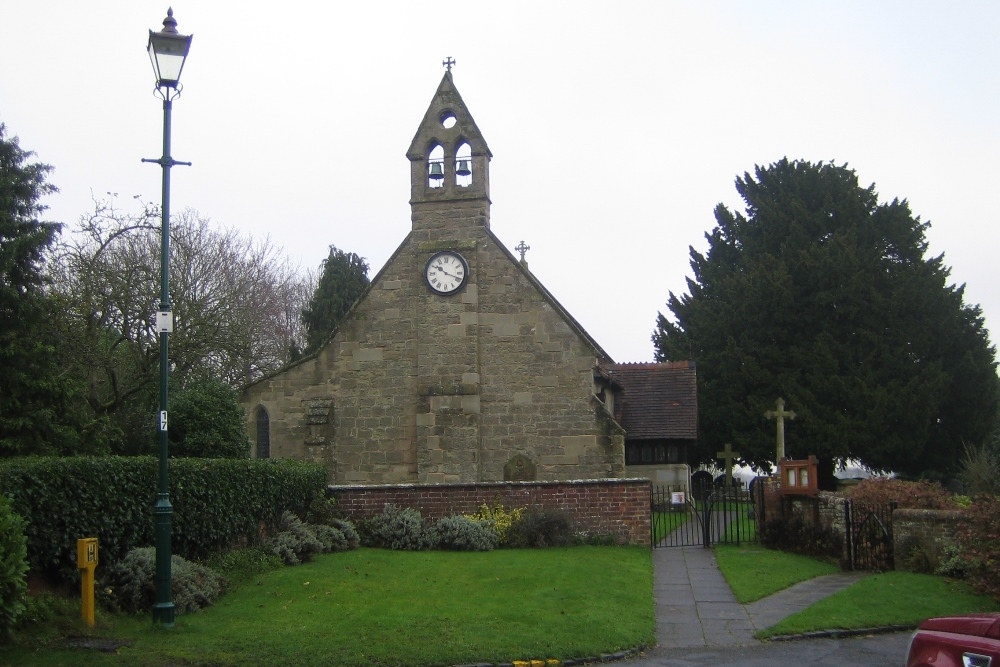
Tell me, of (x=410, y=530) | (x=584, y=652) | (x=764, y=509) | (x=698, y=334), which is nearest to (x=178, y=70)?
(x=584, y=652)

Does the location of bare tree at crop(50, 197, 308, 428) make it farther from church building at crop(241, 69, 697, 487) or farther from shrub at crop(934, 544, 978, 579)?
shrub at crop(934, 544, 978, 579)

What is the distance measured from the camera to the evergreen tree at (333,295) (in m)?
43.0

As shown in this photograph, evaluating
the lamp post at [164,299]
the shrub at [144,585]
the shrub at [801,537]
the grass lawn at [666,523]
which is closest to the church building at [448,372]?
the grass lawn at [666,523]

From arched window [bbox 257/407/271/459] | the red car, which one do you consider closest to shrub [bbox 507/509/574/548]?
arched window [bbox 257/407/271/459]

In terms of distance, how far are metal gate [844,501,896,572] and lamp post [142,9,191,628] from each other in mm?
12571

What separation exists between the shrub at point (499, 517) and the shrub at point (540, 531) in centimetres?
13

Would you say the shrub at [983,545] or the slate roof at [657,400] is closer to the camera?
the shrub at [983,545]

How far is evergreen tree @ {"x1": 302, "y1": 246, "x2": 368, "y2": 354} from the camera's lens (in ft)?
141

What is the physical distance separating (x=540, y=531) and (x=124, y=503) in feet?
31.4

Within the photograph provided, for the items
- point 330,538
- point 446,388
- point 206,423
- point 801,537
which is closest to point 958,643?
point 330,538

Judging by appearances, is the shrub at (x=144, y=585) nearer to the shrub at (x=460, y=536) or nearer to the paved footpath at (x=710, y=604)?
the paved footpath at (x=710, y=604)

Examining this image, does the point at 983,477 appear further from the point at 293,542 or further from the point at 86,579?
the point at 86,579

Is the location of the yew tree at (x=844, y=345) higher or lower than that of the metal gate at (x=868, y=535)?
higher

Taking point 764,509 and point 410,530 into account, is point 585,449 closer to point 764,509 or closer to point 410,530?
point 764,509
